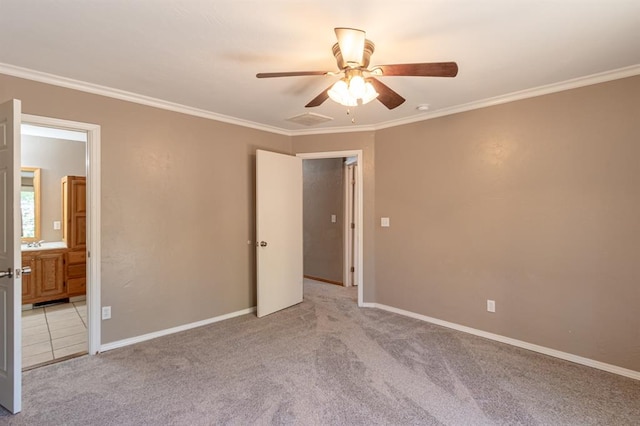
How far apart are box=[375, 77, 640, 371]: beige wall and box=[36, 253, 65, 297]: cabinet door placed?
444 cm

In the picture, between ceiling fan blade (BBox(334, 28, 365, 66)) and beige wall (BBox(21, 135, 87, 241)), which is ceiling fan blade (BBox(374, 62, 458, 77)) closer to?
ceiling fan blade (BBox(334, 28, 365, 66))

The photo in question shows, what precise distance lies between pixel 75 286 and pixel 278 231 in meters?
3.04

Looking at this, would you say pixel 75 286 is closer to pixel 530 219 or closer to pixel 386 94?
pixel 386 94

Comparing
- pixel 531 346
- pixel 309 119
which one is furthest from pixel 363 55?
pixel 531 346

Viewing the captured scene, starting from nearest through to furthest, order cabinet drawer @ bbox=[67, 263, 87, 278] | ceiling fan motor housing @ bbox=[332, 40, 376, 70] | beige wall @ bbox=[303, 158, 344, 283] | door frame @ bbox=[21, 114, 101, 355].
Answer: ceiling fan motor housing @ bbox=[332, 40, 376, 70]
door frame @ bbox=[21, 114, 101, 355]
cabinet drawer @ bbox=[67, 263, 87, 278]
beige wall @ bbox=[303, 158, 344, 283]

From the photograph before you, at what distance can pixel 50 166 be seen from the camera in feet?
15.7

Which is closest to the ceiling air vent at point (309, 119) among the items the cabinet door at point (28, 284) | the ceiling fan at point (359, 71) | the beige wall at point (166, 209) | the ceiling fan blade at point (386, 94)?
the beige wall at point (166, 209)

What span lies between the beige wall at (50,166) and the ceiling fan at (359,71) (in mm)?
4554

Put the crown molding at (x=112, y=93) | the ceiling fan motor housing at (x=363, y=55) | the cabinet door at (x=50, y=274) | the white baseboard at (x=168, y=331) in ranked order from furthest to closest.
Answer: the cabinet door at (x=50, y=274), the white baseboard at (x=168, y=331), the crown molding at (x=112, y=93), the ceiling fan motor housing at (x=363, y=55)

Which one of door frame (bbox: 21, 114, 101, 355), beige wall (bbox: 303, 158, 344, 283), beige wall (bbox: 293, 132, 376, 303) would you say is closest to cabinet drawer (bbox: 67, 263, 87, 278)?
door frame (bbox: 21, 114, 101, 355)

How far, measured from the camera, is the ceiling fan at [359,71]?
169 centimetres

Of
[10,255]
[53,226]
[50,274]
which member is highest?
[53,226]

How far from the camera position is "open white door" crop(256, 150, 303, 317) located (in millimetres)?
3859

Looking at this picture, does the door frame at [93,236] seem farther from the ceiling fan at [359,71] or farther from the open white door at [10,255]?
the ceiling fan at [359,71]
